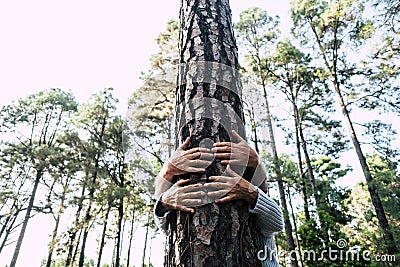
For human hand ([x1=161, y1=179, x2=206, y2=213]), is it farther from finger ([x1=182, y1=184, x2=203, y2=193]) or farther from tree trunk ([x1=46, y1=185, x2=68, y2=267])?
tree trunk ([x1=46, y1=185, x2=68, y2=267])

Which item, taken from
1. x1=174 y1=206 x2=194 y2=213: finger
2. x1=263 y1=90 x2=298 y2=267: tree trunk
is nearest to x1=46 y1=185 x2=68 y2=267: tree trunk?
x1=263 y1=90 x2=298 y2=267: tree trunk

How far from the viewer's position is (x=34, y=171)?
1336 cm

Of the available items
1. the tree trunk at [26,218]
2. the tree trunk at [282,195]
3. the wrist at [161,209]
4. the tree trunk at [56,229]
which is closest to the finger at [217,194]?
the wrist at [161,209]

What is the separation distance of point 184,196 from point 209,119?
15.8 inches

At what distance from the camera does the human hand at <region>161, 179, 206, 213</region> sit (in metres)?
1.11

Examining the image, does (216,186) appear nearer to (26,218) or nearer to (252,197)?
(252,197)

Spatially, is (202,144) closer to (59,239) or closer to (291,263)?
(291,263)

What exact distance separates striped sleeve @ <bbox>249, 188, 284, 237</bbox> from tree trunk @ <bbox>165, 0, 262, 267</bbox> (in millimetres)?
47

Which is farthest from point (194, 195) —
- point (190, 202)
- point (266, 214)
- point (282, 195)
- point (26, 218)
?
point (26, 218)

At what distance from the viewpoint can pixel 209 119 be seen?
1318 mm

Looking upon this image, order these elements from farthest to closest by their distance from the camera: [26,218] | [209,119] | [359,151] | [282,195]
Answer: [26,218] → [282,195] → [359,151] → [209,119]

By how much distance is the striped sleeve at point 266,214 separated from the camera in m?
1.20

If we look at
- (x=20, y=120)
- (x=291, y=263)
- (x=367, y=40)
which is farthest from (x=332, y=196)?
(x=20, y=120)

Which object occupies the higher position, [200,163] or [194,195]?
[200,163]
